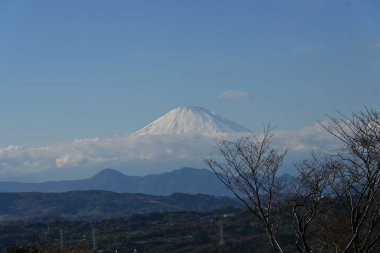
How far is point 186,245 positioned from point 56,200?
12779 centimetres

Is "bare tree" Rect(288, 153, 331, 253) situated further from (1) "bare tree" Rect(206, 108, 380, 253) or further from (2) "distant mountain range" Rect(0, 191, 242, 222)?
(2) "distant mountain range" Rect(0, 191, 242, 222)

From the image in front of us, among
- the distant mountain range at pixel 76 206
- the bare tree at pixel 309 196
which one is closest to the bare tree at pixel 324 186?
the bare tree at pixel 309 196

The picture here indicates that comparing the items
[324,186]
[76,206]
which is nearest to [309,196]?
[324,186]

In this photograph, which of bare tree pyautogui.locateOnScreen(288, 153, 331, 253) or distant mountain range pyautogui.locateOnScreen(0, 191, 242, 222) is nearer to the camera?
bare tree pyautogui.locateOnScreen(288, 153, 331, 253)

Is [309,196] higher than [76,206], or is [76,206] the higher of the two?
[76,206]

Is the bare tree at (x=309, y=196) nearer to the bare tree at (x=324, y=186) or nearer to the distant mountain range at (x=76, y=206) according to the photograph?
the bare tree at (x=324, y=186)

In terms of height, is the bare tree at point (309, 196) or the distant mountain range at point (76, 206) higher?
the distant mountain range at point (76, 206)

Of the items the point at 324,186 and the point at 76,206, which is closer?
the point at 324,186

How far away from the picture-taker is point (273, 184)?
43.7 ft

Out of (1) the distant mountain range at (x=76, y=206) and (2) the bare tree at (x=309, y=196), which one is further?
(1) the distant mountain range at (x=76, y=206)

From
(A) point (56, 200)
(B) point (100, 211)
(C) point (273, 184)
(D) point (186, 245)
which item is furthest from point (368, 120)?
(A) point (56, 200)

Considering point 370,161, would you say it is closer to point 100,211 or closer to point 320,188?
point 320,188

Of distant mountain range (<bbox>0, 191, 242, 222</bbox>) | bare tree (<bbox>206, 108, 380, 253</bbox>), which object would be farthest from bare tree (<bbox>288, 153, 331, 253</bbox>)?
distant mountain range (<bbox>0, 191, 242, 222</bbox>)

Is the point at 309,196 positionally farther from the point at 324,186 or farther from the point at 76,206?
the point at 76,206
